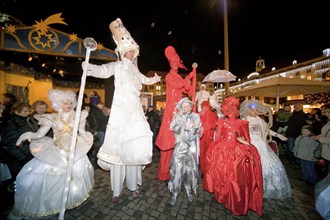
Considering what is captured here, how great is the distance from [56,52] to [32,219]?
7.02 metres

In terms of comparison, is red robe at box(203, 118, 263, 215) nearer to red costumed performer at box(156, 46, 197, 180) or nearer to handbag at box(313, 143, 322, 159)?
red costumed performer at box(156, 46, 197, 180)

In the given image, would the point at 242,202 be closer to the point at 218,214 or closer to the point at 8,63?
the point at 218,214

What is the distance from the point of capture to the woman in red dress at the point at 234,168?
9.26 ft

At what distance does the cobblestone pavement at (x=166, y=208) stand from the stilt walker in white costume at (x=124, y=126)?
0.28m

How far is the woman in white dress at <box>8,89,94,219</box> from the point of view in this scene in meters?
2.60

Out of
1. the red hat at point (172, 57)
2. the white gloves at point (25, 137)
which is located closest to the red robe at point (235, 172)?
the red hat at point (172, 57)

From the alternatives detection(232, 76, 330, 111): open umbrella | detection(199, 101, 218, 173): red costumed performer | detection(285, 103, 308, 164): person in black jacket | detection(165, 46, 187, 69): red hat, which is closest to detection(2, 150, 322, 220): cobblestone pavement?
detection(199, 101, 218, 173): red costumed performer

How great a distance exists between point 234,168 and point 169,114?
1802mm

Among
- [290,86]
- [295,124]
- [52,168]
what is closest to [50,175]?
[52,168]

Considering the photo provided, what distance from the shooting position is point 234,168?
2844mm

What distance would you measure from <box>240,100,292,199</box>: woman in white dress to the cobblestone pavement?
19 centimetres

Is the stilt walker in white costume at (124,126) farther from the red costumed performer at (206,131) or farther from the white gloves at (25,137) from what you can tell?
the red costumed performer at (206,131)

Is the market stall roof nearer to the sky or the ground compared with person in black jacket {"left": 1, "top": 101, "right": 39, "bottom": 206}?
nearer to the sky

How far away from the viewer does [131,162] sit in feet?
9.82
